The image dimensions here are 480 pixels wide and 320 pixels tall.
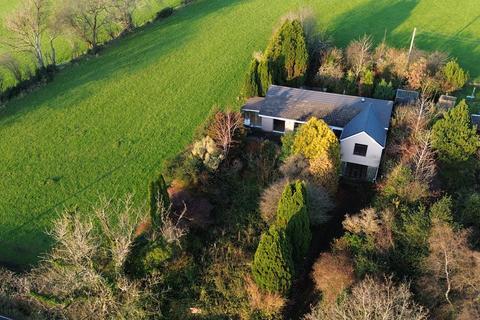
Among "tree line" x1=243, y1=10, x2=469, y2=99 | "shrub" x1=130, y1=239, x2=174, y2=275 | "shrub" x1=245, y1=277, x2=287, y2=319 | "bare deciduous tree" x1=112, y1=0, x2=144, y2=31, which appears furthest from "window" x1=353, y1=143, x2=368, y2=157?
"bare deciduous tree" x1=112, y1=0, x2=144, y2=31

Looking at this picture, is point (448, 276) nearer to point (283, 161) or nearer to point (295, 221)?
point (295, 221)


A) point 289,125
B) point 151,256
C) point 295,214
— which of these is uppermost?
point 295,214

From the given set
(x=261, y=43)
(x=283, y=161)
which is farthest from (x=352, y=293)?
(x=261, y=43)

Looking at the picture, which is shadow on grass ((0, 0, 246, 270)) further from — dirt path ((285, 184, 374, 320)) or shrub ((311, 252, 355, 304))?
shrub ((311, 252, 355, 304))

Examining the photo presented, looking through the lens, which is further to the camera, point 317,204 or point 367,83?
point 367,83

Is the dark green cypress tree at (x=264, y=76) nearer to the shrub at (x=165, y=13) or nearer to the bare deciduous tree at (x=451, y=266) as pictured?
the bare deciduous tree at (x=451, y=266)

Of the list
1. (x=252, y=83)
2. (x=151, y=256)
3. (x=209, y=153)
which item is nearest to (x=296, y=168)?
(x=209, y=153)

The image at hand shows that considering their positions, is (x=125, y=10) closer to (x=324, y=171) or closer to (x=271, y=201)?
(x=271, y=201)
